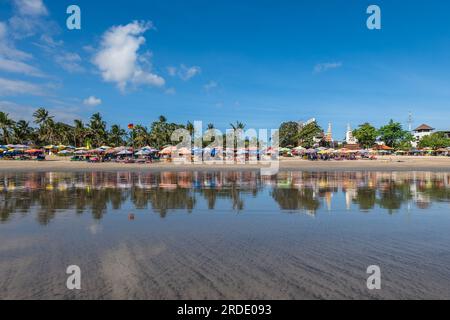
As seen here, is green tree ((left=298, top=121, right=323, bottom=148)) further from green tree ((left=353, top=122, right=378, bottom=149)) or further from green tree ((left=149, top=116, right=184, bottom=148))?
green tree ((left=149, top=116, right=184, bottom=148))

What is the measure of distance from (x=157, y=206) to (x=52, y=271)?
597cm

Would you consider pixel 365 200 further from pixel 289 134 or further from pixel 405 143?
pixel 405 143

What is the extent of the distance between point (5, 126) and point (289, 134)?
72.4 meters

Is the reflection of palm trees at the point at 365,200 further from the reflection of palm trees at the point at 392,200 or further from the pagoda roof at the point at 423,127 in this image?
the pagoda roof at the point at 423,127

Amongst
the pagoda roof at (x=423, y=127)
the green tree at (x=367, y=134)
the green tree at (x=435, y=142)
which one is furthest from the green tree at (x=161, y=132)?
the pagoda roof at (x=423, y=127)

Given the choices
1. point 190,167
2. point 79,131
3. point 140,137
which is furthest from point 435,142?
point 79,131

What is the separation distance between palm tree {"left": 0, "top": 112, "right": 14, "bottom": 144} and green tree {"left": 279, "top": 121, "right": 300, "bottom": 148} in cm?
6900

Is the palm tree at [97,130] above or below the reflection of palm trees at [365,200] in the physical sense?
above

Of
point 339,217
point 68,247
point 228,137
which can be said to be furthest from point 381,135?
point 68,247

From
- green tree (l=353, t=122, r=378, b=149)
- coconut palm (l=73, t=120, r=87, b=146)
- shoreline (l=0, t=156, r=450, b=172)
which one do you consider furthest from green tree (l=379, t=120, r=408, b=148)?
coconut palm (l=73, t=120, r=87, b=146)

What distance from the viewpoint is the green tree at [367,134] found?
82688 mm

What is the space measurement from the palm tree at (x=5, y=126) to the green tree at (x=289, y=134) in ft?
226
